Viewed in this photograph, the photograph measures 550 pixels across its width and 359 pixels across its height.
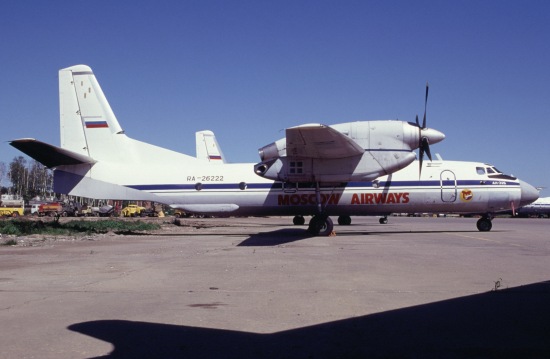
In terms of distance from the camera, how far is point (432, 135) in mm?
21297

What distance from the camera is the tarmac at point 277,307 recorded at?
4.93m

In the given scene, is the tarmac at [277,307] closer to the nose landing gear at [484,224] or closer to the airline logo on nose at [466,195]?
the airline logo on nose at [466,195]

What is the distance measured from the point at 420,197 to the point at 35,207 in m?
66.1

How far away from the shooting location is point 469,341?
5.10 meters

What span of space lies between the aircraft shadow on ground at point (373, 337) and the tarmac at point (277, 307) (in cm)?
1

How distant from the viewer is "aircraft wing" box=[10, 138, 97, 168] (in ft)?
64.3

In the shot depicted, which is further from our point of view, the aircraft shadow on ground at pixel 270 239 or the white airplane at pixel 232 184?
the white airplane at pixel 232 184

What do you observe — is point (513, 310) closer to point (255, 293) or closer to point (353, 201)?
point (255, 293)

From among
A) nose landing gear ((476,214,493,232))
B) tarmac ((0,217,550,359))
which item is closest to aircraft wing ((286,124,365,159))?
tarmac ((0,217,550,359))

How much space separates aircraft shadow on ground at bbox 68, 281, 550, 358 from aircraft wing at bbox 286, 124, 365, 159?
1204cm

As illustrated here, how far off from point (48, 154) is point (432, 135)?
16.6 metres

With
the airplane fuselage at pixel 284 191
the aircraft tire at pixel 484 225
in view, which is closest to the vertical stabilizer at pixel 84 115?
the airplane fuselage at pixel 284 191

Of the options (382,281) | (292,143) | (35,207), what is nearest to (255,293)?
(382,281)

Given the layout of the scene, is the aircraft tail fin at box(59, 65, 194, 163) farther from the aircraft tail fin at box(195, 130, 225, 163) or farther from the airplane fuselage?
the aircraft tail fin at box(195, 130, 225, 163)
